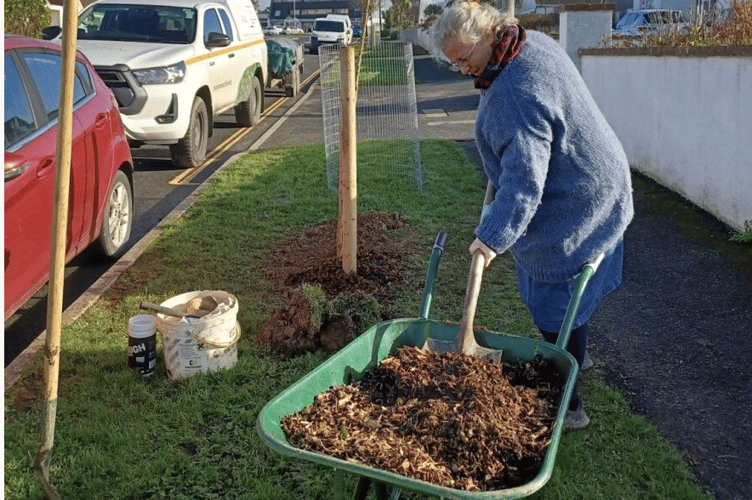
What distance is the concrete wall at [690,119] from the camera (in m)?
7.37

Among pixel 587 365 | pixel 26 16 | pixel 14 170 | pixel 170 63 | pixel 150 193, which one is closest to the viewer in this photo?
pixel 14 170

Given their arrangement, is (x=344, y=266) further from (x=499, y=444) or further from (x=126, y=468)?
(x=499, y=444)

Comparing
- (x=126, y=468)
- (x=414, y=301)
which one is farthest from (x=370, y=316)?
(x=126, y=468)

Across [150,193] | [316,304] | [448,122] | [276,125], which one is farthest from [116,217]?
[448,122]

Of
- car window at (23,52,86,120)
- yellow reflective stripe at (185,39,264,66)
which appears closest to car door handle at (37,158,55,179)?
car window at (23,52,86,120)

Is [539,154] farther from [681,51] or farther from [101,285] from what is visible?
[681,51]

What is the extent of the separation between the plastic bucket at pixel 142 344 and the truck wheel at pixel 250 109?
10.5 metres

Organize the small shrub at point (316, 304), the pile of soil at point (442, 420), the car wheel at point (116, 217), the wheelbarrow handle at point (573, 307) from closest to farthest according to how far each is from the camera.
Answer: the pile of soil at point (442, 420), the wheelbarrow handle at point (573, 307), the small shrub at point (316, 304), the car wheel at point (116, 217)

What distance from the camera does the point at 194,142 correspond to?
450 inches

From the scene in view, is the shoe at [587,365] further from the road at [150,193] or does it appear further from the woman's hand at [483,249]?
the road at [150,193]

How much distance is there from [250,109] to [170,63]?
14.8 ft

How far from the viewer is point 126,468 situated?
4023 mm

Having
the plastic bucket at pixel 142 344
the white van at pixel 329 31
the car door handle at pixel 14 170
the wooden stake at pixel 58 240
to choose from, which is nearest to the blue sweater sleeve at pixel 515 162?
the wooden stake at pixel 58 240

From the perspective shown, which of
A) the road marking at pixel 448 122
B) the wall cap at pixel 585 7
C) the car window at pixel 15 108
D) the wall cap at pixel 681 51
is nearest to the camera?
the car window at pixel 15 108
